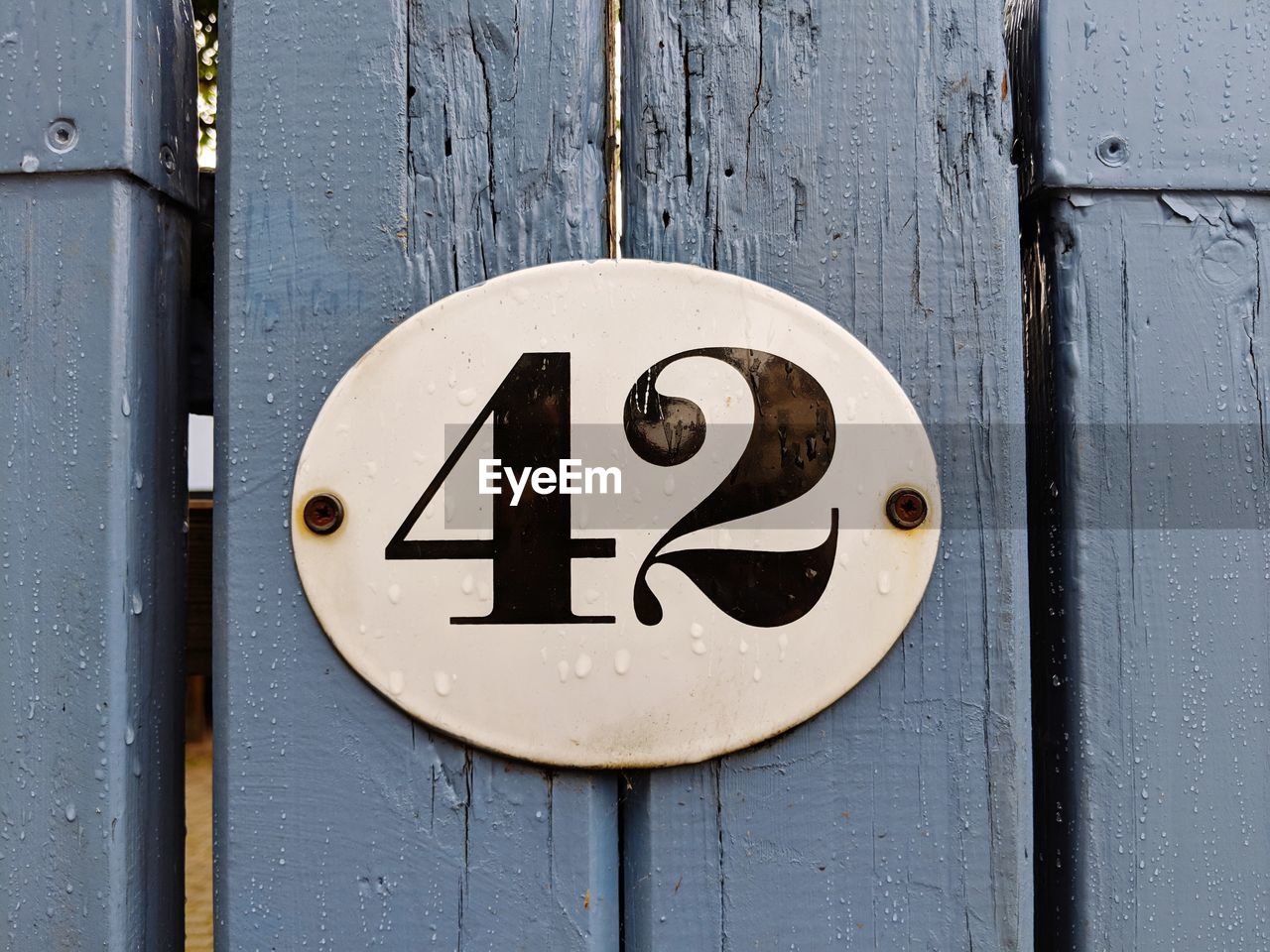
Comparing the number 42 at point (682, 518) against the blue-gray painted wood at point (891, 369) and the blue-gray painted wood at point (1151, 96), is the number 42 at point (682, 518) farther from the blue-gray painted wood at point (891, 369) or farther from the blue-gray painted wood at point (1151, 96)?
the blue-gray painted wood at point (1151, 96)

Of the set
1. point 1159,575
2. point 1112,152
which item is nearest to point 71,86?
point 1112,152

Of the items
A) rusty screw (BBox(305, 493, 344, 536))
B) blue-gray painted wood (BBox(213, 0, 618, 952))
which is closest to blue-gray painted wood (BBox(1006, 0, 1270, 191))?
blue-gray painted wood (BBox(213, 0, 618, 952))

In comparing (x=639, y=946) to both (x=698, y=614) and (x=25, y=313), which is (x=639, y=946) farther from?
(x=25, y=313)

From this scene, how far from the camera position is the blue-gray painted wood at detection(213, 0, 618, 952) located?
2.49ft

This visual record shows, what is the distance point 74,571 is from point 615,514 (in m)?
0.48

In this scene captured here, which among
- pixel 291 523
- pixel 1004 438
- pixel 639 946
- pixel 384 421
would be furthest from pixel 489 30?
pixel 639 946

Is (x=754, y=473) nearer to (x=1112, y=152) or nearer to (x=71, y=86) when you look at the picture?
(x=1112, y=152)

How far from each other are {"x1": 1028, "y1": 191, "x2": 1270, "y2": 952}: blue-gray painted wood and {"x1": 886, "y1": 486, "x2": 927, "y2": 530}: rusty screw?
0.16 metres

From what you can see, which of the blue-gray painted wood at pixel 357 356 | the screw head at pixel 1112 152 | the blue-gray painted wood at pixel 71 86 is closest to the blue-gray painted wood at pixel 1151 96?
the screw head at pixel 1112 152

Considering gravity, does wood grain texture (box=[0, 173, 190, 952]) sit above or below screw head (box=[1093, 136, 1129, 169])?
below

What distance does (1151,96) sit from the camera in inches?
32.0

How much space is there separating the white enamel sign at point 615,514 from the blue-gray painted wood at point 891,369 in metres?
0.04

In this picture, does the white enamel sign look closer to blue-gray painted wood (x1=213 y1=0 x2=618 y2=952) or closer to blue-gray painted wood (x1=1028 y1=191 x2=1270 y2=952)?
blue-gray painted wood (x1=213 y1=0 x2=618 y2=952)

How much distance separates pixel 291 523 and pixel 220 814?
267 millimetres
